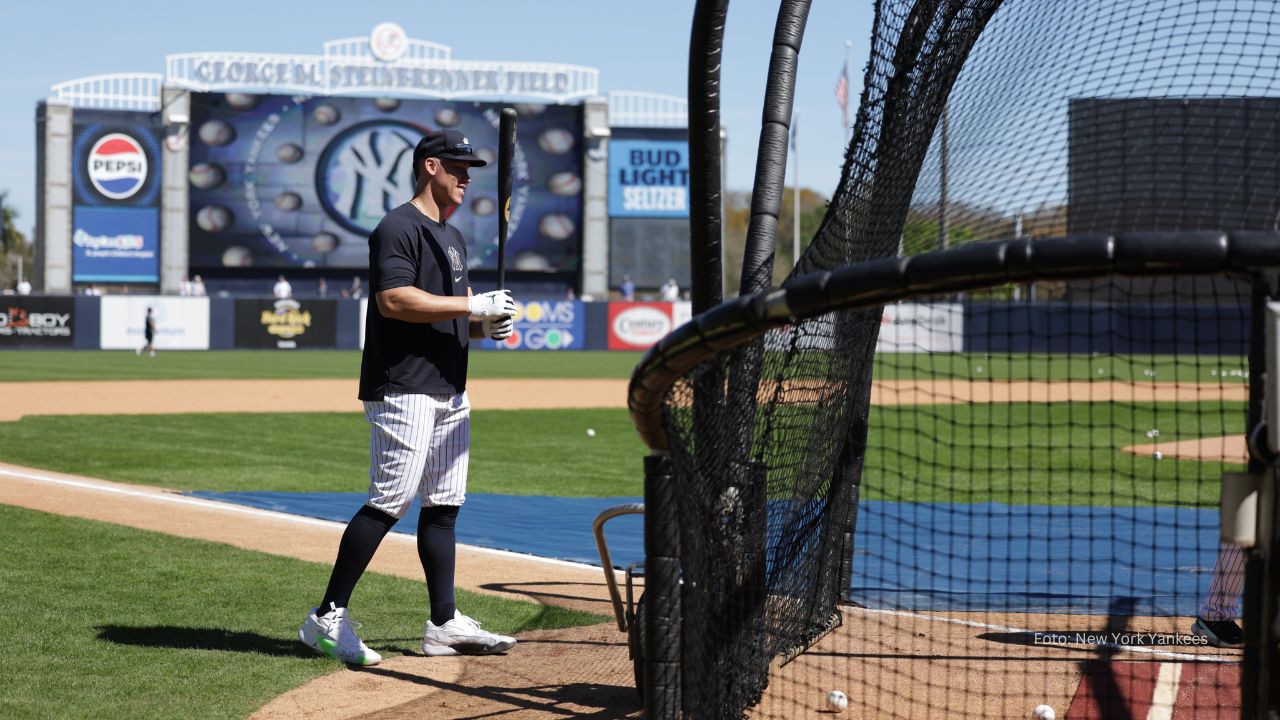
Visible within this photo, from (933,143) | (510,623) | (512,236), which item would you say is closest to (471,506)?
(510,623)

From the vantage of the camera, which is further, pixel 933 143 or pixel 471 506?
pixel 471 506

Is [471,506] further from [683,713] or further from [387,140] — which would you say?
[387,140]

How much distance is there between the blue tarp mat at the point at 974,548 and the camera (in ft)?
19.1

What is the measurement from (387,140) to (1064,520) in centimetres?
4299

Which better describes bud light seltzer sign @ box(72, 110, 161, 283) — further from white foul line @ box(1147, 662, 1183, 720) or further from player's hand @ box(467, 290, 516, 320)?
white foul line @ box(1147, 662, 1183, 720)

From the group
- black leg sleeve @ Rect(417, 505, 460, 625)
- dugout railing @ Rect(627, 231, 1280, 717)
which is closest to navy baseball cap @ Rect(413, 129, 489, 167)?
black leg sleeve @ Rect(417, 505, 460, 625)

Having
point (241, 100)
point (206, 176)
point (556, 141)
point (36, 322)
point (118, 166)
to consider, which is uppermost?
point (241, 100)

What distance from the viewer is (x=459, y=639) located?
16.1ft

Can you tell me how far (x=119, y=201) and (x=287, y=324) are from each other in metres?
12.7

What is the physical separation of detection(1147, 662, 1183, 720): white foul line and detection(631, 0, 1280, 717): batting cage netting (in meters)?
0.02

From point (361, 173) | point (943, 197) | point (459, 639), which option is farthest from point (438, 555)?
point (361, 173)

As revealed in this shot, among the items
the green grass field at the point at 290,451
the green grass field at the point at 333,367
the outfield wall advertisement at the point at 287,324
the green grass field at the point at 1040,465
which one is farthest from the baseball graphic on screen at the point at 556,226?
the green grass field at the point at 1040,465

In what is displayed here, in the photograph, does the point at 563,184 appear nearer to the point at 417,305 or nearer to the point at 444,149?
the point at 444,149

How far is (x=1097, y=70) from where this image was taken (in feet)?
17.6
